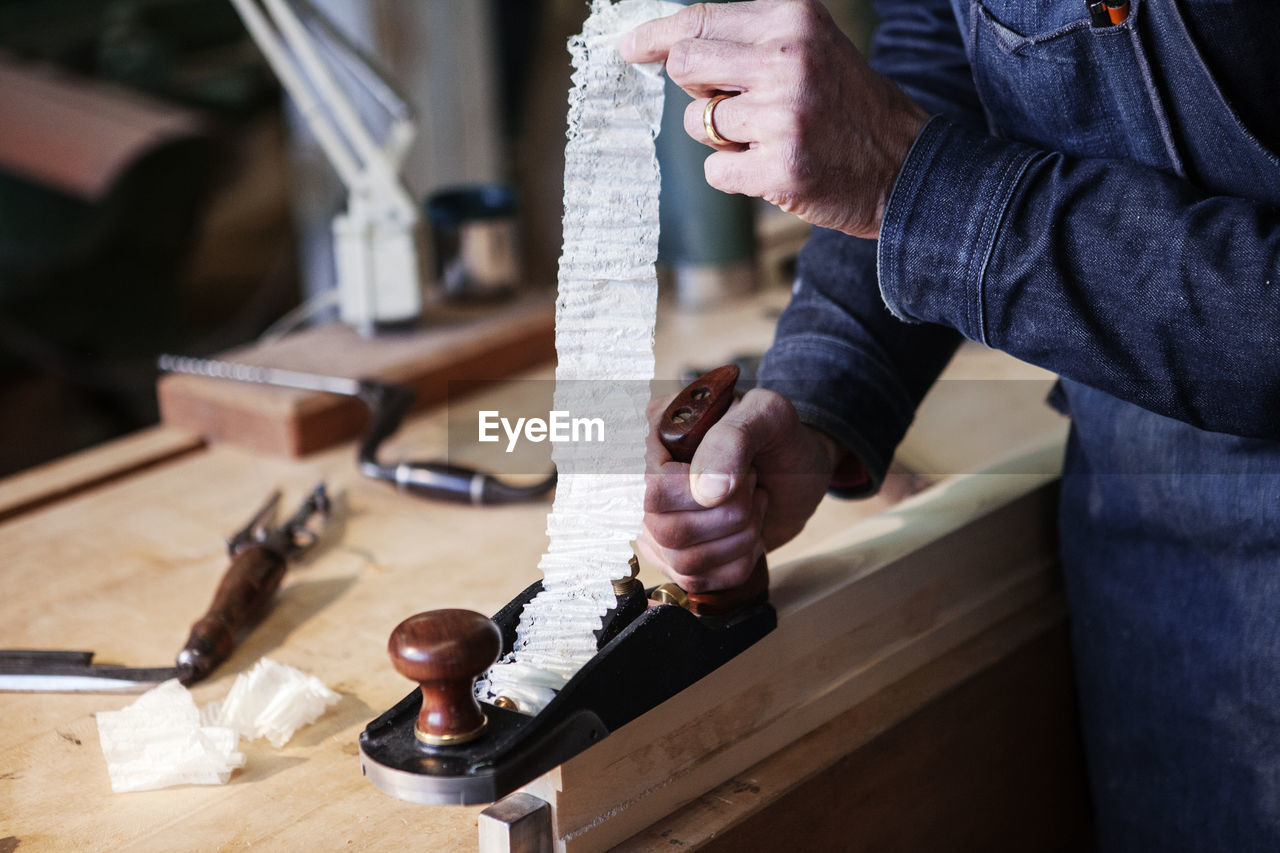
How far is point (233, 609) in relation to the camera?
0.86 meters

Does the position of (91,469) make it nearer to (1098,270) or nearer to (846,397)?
(846,397)

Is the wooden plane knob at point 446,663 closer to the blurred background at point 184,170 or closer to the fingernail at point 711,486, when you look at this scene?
the fingernail at point 711,486

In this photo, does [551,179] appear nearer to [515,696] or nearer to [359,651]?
[359,651]

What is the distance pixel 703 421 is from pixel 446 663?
0.86 ft

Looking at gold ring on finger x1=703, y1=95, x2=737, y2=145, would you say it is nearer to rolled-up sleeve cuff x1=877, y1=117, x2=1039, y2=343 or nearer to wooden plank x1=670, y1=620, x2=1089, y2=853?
rolled-up sleeve cuff x1=877, y1=117, x2=1039, y2=343

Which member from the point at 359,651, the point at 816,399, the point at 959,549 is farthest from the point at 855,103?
the point at 359,651

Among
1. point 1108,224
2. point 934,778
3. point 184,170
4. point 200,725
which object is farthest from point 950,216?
point 184,170

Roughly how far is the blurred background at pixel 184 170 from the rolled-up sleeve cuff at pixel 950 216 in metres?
0.97

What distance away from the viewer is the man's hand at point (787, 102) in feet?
2.20

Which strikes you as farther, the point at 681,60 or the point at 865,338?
the point at 865,338

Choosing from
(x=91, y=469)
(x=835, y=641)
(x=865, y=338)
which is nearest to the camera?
(x=835, y=641)

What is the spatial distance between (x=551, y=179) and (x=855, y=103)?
8.29 feet

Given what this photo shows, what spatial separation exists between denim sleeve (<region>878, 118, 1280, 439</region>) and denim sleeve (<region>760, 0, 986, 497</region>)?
0.17 m

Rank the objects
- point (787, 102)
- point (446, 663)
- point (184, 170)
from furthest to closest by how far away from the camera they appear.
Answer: point (184, 170)
point (787, 102)
point (446, 663)
